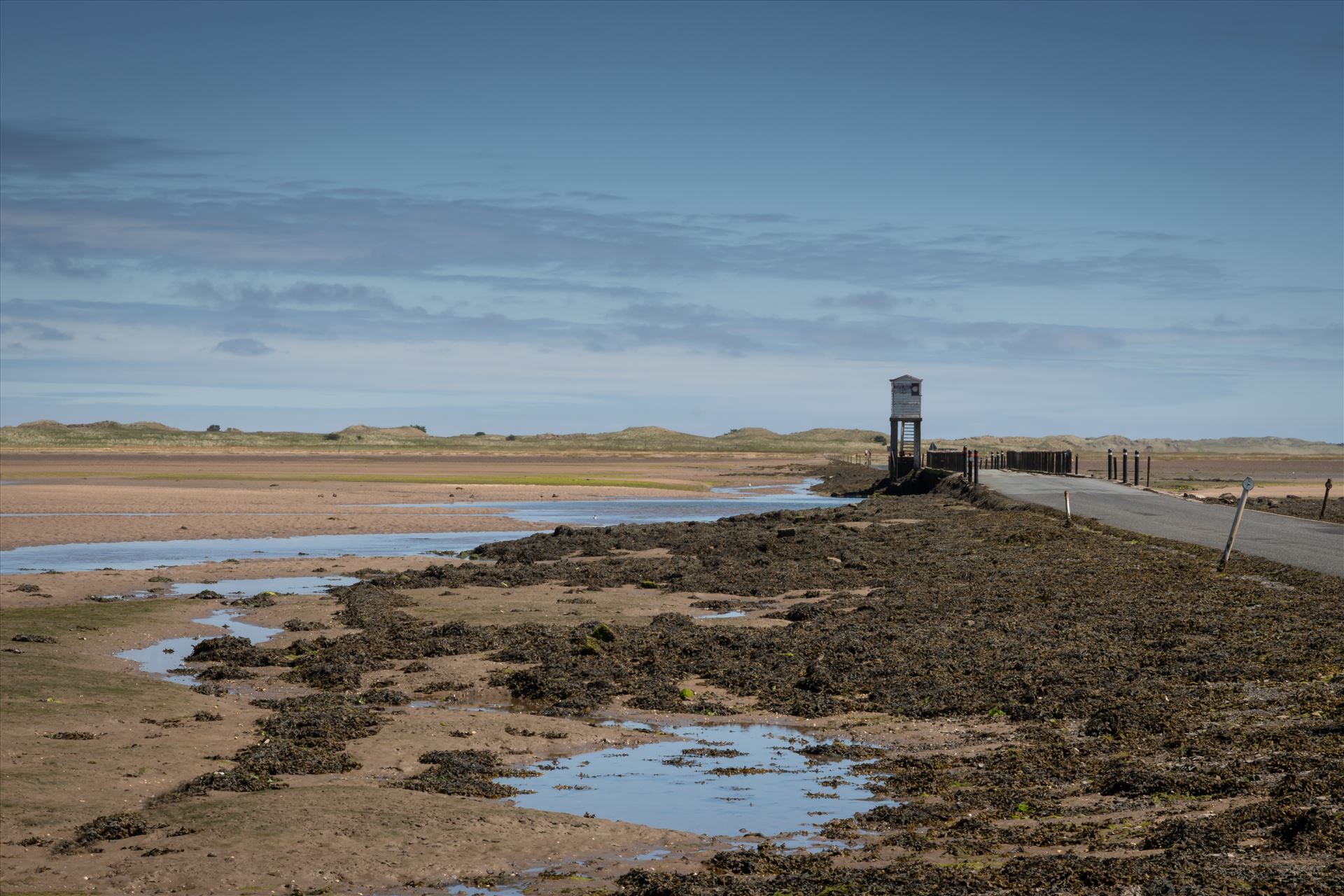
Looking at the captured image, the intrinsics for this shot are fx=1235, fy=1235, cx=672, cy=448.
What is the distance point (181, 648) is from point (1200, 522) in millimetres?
24681

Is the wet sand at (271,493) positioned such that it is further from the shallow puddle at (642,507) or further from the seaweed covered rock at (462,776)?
the seaweed covered rock at (462,776)

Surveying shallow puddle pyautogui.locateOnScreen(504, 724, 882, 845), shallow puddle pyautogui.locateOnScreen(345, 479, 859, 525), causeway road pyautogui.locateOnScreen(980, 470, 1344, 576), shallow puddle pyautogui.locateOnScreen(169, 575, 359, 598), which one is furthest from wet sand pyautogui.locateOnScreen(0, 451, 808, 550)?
shallow puddle pyautogui.locateOnScreen(504, 724, 882, 845)

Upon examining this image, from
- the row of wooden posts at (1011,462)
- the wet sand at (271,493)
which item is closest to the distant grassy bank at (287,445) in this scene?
the wet sand at (271,493)

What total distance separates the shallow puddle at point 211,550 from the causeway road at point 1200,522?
18.1 meters

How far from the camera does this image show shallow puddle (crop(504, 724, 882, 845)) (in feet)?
31.7

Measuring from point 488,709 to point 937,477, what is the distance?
47273mm

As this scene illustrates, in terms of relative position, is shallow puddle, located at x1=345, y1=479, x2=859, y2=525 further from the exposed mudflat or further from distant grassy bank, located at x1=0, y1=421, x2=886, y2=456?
distant grassy bank, located at x1=0, y1=421, x2=886, y2=456

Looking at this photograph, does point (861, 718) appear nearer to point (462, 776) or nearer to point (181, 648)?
point (462, 776)

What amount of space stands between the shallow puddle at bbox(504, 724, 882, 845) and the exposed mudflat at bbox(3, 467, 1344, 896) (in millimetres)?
401

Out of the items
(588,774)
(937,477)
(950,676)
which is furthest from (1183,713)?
(937,477)

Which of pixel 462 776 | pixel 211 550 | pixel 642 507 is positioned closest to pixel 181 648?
pixel 462 776

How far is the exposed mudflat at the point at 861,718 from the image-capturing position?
7973mm

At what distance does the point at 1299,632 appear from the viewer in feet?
48.7

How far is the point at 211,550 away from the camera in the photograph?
34000 mm
